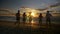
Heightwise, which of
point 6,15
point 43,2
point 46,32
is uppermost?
point 43,2

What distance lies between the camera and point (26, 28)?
527cm

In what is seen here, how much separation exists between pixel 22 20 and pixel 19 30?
0.27 m

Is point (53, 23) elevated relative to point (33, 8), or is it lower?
lower

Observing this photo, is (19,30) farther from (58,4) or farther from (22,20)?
(58,4)

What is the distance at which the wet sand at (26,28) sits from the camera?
521cm

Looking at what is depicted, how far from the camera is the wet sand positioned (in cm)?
521

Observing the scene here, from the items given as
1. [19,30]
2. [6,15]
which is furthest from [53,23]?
[6,15]

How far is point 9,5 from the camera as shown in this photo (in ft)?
17.7

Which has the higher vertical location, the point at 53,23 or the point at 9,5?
the point at 9,5

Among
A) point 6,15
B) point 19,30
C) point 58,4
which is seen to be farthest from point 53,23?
point 6,15

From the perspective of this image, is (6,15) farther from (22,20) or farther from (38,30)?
(38,30)

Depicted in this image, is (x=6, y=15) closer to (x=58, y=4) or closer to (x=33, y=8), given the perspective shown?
(x=33, y=8)

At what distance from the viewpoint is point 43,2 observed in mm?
5355

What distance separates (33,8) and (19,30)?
0.68 m
